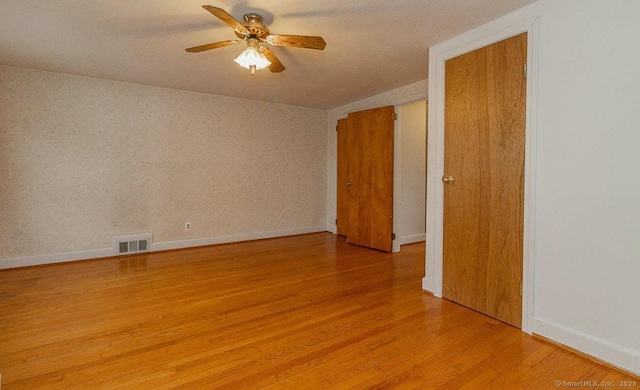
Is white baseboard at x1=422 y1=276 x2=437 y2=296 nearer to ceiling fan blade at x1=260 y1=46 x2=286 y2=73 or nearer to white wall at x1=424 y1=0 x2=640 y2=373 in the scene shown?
white wall at x1=424 y1=0 x2=640 y2=373

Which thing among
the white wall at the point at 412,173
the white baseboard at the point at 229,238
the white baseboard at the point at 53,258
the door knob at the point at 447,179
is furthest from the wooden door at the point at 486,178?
the white baseboard at the point at 53,258

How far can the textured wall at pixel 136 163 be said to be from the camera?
3.35 metres

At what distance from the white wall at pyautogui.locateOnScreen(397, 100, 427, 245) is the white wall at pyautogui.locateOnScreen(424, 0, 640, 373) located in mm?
2442

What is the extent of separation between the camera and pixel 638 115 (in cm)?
153

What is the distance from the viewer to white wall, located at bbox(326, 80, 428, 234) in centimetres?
377

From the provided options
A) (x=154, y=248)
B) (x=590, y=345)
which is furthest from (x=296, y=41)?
(x=154, y=248)

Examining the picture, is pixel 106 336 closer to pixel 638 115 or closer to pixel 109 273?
pixel 109 273

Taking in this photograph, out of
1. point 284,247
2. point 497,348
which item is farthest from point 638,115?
point 284,247

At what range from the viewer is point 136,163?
392cm

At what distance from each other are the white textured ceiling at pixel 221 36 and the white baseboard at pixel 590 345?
2205 millimetres

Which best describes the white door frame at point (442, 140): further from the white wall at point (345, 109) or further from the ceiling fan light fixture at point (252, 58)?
the ceiling fan light fixture at point (252, 58)

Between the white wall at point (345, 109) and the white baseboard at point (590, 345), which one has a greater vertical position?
the white wall at point (345, 109)

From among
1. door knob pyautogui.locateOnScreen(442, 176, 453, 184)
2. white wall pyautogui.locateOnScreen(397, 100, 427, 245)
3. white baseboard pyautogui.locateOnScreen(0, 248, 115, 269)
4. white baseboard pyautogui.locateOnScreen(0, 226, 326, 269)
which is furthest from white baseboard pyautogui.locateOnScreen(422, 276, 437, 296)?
white baseboard pyautogui.locateOnScreen(0, 248, 115, 269)

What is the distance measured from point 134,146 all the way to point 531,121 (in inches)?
176
